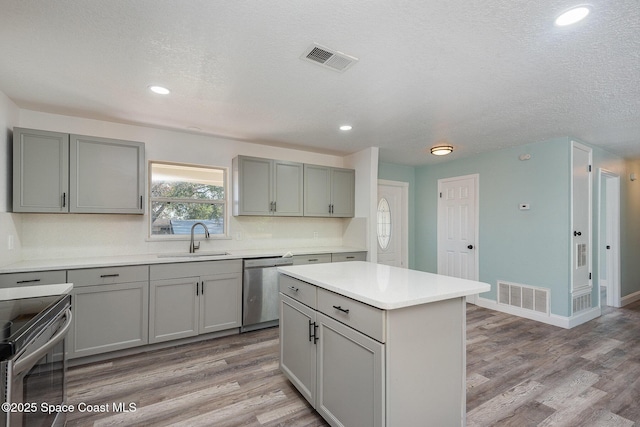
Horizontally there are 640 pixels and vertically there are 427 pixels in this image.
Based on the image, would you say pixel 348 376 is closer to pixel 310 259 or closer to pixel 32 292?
pixel 32 292

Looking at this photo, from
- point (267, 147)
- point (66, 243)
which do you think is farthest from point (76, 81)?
point (267, 147)

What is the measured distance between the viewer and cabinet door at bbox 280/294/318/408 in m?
2.00

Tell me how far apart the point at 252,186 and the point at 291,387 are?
94.4 inches

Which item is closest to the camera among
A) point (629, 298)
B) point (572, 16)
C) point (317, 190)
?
point (572, 16)

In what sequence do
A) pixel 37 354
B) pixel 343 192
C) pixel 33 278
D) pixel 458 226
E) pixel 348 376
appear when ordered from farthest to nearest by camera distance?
pixel 458 226 < pixel 343 192 < pixel 33 278 < pixel 348 376 < pixel 37 354

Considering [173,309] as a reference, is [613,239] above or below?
above

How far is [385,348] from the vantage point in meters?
1.43

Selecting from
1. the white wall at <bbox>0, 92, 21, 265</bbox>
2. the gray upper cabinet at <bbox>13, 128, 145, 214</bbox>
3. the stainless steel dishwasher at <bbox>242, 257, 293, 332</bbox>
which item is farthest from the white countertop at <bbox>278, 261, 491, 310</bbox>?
the white wall at <bbox>0, 92, 21, 265</bbox>

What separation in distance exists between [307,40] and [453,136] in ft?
8.67

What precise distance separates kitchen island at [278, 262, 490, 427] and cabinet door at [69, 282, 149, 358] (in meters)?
1.85

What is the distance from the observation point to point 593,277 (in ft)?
13.5

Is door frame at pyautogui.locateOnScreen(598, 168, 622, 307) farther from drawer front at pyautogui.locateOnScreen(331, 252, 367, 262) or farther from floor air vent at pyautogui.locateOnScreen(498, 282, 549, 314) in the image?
drawer front at pyautogui.locateOnScreen(331, 252, 367, 262)

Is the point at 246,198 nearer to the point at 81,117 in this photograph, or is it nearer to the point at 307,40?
the point at 81,117

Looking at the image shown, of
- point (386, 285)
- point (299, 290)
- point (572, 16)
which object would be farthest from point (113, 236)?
point (572, 16)
